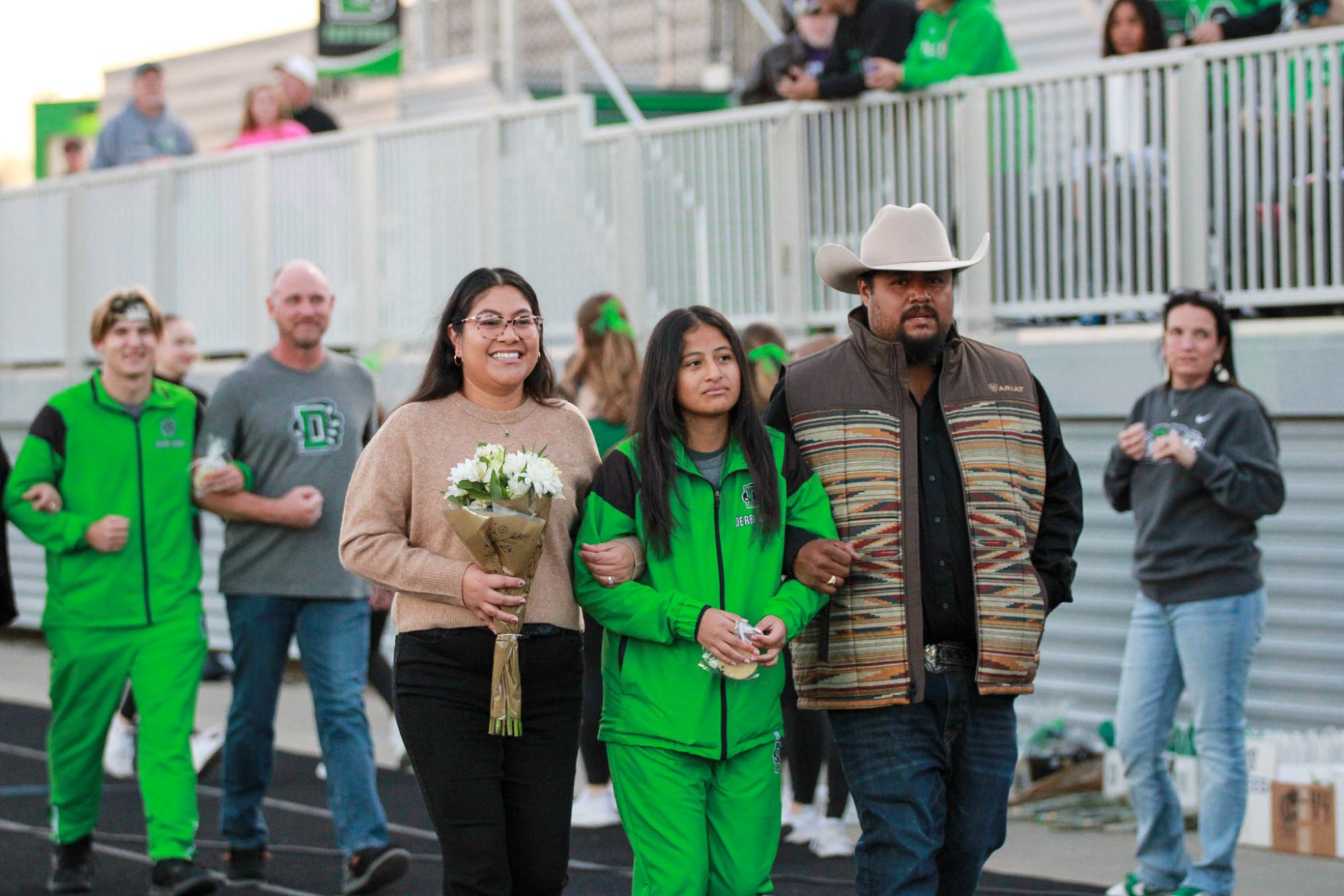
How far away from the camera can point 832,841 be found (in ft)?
24.1

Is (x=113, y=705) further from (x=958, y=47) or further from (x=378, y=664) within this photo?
(x=958, y=47)

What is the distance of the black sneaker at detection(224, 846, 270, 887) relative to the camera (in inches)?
274

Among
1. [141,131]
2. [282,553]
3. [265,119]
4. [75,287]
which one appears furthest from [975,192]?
[141,131]

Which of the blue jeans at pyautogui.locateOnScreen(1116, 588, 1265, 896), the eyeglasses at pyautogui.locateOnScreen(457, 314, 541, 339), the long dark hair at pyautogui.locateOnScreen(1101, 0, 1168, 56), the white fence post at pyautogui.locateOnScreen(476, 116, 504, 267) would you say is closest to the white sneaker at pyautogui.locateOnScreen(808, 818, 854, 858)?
the blue jeans at pyautogui.locateOnScreen(1116, 588, 1265, 896)

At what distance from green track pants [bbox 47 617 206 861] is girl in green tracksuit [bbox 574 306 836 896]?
268 centimetres

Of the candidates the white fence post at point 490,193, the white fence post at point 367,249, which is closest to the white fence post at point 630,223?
the white fence post at point 490,193

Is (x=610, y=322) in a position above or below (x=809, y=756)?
above

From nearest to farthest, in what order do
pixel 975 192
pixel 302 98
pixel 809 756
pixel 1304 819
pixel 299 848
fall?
pixel 1304 819, pixel 809 756, pixel 299 848, pixel 975 192, pixel 302 98

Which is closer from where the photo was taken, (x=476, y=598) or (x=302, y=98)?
(x=476, y=598)

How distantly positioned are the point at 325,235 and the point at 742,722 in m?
8.46

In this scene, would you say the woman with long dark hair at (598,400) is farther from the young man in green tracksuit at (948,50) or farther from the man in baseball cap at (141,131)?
the man in baseball cap at (141,131)

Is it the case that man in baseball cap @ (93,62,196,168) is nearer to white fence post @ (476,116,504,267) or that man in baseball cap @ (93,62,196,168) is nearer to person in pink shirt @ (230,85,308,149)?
person in pink shirt @ (230,85,308,149)

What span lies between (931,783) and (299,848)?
12.9 feet

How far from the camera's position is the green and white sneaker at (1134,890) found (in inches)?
252
